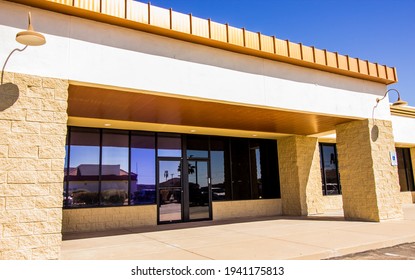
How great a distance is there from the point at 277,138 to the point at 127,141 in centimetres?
727

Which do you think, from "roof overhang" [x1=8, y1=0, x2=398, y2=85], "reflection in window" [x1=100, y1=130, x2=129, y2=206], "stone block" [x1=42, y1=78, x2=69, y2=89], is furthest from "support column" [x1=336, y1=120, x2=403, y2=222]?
"stone block" [x1=42, y1=78, x2=69, y2=89]

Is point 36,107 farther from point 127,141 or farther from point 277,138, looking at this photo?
point 277,138

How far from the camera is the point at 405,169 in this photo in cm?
1944

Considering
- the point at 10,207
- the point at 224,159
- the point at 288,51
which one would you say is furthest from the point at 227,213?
the point at 10,207

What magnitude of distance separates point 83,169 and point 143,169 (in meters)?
2.18

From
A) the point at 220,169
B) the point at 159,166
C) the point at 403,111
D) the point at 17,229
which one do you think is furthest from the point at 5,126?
the point at 403,111

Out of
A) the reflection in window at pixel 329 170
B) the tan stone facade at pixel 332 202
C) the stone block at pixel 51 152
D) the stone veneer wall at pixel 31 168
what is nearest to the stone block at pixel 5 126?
the stone veneer wall at pixel 31 168

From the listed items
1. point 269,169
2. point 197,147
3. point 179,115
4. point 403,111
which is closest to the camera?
point 179,115

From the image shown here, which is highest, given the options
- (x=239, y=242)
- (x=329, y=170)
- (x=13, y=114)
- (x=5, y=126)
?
(x=13, y=114)

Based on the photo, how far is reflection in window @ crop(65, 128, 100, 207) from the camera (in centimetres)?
1088

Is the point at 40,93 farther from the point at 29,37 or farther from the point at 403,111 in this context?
the point at 403,111

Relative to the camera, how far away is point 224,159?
1411 cm

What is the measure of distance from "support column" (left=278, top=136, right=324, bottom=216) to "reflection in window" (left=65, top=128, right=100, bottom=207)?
8.45 meters

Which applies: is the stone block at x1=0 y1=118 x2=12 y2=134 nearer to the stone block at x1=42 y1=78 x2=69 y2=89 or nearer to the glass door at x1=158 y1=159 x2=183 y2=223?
the stone block at x1=42 y1=78 x2=69 y2=89
